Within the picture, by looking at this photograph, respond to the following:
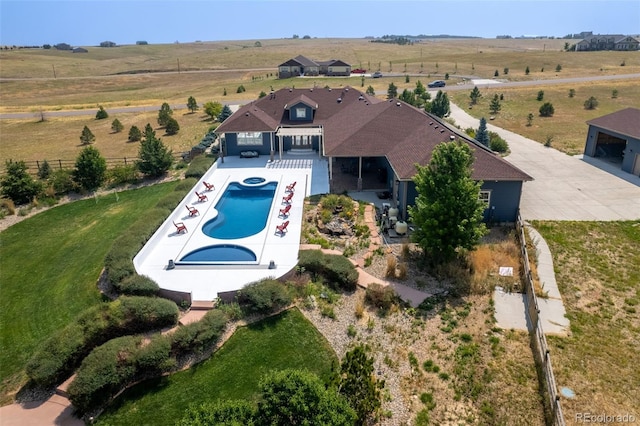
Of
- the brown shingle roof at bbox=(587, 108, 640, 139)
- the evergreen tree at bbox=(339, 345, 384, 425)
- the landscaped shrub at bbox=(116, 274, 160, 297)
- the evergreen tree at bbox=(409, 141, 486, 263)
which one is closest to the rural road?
the brown shingle roof at bbox=(587, 108, 640, 139)

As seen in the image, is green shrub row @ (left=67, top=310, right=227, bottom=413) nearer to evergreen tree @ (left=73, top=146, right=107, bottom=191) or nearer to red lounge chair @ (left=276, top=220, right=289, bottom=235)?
red lounge chair @ (left=276, top=220, right=289, bottom=235)

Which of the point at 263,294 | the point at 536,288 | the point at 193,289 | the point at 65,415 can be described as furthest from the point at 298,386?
the point at 536,288

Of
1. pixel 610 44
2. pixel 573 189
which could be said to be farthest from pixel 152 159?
pixel 610 44

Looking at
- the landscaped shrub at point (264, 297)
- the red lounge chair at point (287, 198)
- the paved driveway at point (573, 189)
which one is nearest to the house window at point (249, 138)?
the red lounge chair at point (287, 198)

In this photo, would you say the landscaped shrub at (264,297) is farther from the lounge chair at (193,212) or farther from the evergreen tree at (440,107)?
the evergreen tree at (440,107)

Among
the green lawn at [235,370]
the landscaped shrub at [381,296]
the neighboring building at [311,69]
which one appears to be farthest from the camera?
the neighboring building at [311,69]

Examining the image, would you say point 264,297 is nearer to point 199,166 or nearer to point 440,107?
point 199,166
